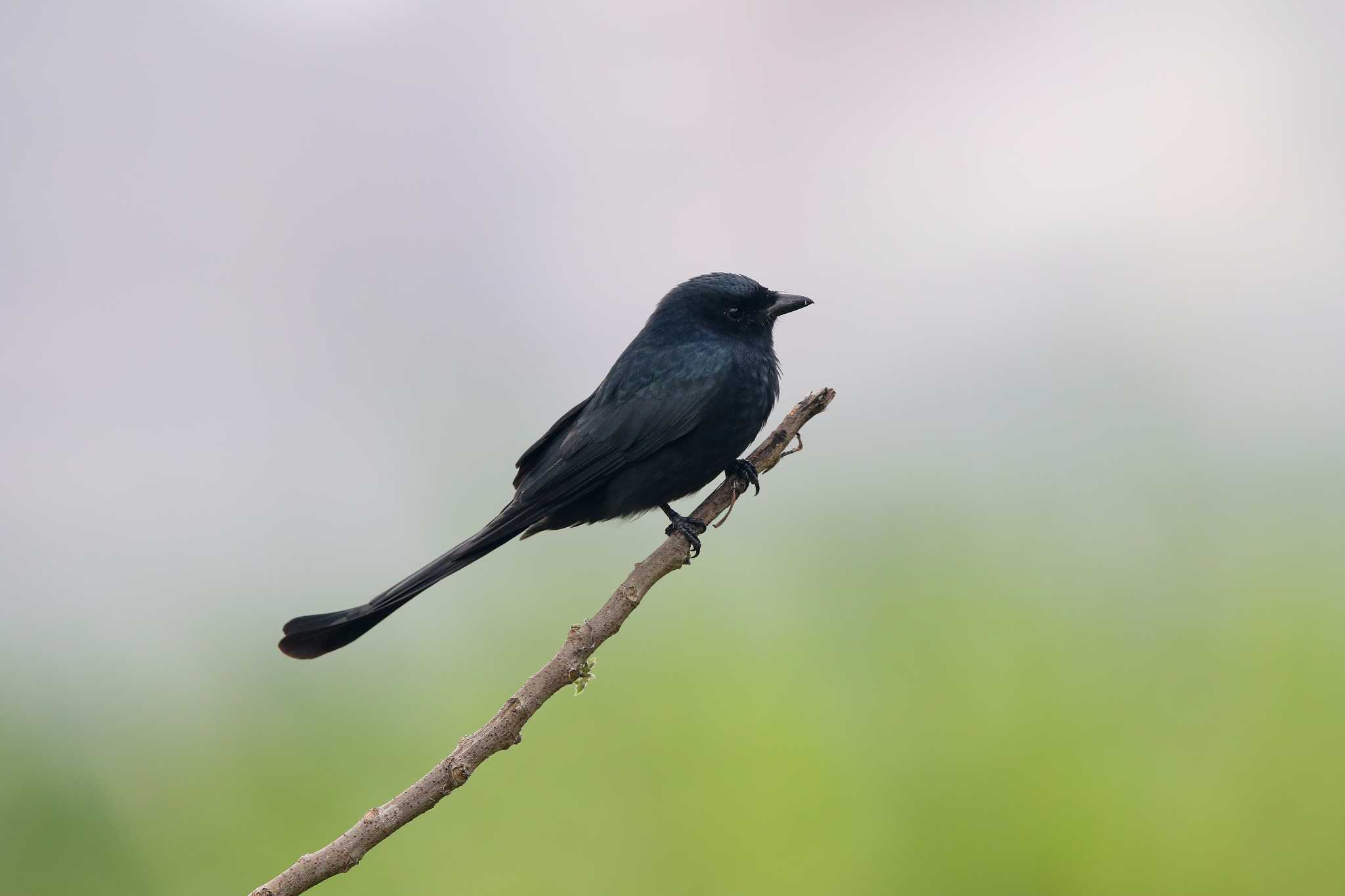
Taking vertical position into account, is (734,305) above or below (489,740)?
above

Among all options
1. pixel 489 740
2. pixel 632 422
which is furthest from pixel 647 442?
pixel 489 740

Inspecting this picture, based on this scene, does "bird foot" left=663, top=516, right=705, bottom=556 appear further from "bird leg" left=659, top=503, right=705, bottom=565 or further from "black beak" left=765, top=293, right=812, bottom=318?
"black beak" left=765, top=293, right=812, bottom=318

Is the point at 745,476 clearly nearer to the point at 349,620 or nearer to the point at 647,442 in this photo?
the point at 647,442

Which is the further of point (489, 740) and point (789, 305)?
point (789, 305)

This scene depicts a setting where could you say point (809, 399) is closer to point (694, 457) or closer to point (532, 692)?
point (694, 457)

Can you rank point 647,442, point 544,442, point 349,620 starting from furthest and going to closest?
point 544,442 → point 647,442 → point 349,620

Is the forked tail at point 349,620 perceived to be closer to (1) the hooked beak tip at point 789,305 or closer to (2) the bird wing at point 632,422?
(2) the bird wing at point 632,422

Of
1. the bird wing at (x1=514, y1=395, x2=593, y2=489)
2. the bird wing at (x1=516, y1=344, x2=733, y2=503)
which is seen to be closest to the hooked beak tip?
the bird wing at (x1=516, y1=344, x2=733, y2=503)
